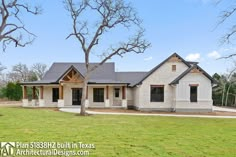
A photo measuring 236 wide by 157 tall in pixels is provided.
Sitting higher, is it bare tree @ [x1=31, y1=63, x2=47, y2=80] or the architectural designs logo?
bare tree @ [x1=31, y1=63, x2=47, y2=80]

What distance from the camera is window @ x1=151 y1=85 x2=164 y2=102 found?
29.2m

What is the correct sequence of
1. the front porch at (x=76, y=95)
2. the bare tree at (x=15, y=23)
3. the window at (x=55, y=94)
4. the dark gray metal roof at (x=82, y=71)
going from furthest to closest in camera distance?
the dark gray metal roof at (x=82, y=71), the window at (x=55, y=94), the front porch at (x=76, y=95), the bare tree at (x=15, y=23)

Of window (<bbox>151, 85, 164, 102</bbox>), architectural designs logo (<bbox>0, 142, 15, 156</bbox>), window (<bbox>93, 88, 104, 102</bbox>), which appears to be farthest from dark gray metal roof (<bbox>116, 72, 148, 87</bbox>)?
architectural designs logo (<bbox>0, 142, 15, 156</bbox>)

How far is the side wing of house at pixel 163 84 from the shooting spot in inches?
1144

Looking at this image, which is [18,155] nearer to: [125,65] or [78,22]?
[78,22]

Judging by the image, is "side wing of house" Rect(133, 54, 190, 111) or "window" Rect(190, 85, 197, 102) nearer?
"window" Rect(190, 85, 197, 102)

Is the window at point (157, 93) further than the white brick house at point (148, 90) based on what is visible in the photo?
Yes

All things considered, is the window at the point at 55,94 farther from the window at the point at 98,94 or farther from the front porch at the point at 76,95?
the window at the point at 98,94

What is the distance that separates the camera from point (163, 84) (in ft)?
95.6

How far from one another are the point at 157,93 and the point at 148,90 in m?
1.03

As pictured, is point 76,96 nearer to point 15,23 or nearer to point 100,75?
point 100,75

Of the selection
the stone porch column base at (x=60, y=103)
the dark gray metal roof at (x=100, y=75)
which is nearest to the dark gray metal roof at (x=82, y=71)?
the dark gray metal roof at (x=100, y=75)

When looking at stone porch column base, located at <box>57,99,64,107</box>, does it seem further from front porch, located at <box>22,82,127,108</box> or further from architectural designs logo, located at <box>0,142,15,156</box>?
architectural designs logo, located at <box>0,142,15,156</box>

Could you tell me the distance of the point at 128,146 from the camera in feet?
30.3
